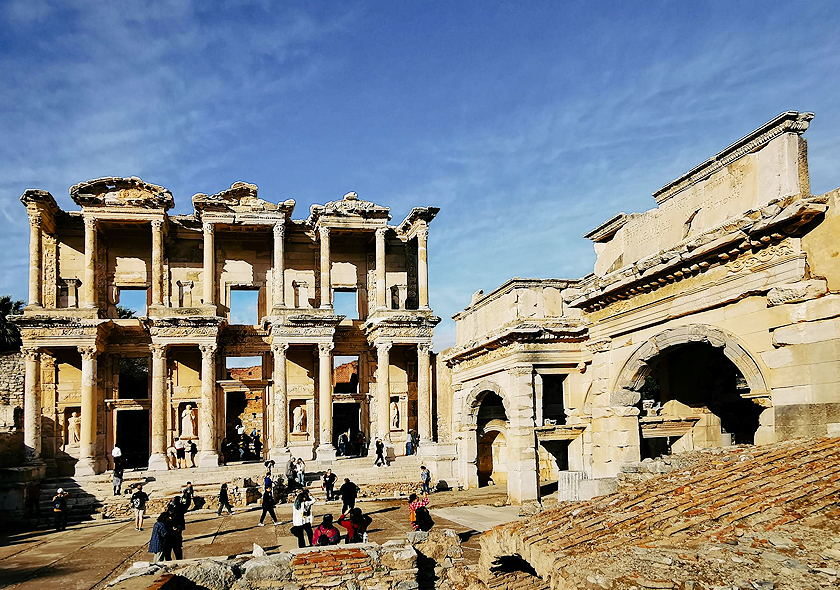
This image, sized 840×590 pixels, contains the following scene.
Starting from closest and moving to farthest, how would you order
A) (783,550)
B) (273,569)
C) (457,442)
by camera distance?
(783,550)
(273,569)
(457,442)

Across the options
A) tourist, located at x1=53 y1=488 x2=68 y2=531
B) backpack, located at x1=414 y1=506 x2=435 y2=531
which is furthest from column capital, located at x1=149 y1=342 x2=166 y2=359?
backpack, located at x1=414 y1=506 x2=435 y2=531

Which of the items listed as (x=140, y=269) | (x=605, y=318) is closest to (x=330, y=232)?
(x=140, y=269)

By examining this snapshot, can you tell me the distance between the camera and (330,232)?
3189 centimetres

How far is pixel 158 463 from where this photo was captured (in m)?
27.2

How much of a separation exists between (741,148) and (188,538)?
15061 mm

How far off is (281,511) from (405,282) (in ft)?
47.1

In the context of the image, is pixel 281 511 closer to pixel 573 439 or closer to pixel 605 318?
pixel 573 439

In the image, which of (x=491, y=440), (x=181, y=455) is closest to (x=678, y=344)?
(x=491, y=440)

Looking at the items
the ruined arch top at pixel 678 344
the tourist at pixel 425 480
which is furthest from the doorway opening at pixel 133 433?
the ruined arch top at pixel 678 344

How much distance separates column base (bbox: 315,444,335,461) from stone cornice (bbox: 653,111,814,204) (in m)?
19.3

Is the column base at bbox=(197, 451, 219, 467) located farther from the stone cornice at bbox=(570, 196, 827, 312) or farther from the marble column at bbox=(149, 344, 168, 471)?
the stone cornice at bbox=(570, 196, 827, 312)

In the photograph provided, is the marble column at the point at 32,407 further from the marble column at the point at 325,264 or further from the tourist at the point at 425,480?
the tourist at the point at 425,480

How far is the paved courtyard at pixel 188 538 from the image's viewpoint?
46.3 ft

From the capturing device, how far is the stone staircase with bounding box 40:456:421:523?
23.4 metres
